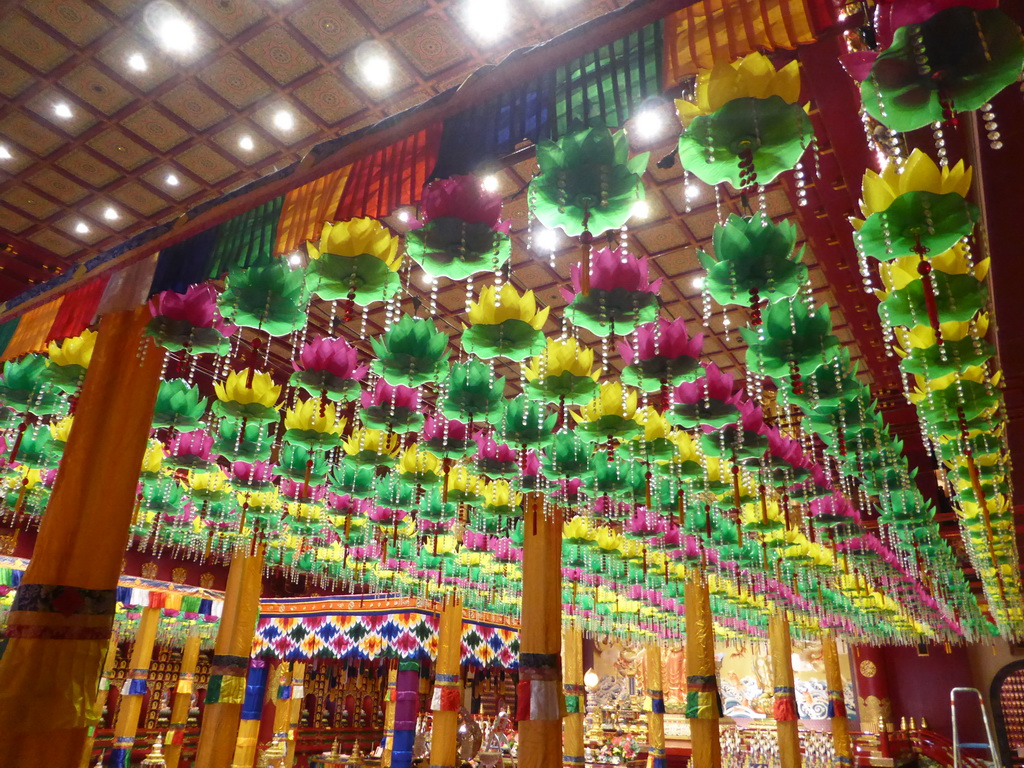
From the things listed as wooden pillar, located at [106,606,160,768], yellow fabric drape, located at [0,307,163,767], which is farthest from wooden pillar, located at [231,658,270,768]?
yellow fabric drape, located at [0,307,163,767]

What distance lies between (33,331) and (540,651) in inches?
155

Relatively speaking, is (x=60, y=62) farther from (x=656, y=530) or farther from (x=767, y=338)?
(x=656, y=530)

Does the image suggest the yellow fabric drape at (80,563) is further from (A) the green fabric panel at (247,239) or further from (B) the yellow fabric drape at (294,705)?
(B) the yellow fabric drape at (294,705)

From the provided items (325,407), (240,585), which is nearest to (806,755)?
(240,585)

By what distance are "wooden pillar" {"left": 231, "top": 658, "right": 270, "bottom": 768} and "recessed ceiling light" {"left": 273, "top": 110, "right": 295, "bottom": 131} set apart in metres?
9.08

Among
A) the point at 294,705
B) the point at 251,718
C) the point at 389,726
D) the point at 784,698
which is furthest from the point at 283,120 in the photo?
the point at 294,705

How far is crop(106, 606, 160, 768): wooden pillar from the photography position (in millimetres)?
12539

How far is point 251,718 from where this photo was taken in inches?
512

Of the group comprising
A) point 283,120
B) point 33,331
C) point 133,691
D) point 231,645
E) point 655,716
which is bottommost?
point 655,716

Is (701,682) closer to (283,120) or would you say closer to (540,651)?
(540,651)

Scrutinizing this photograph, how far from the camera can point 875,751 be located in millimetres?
15008

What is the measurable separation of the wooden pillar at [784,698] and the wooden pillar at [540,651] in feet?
23.1

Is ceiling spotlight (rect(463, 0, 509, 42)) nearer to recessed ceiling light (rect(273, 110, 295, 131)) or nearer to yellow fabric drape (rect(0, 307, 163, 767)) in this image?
recessed ceiling light (rect(273, 110, 295, 131))

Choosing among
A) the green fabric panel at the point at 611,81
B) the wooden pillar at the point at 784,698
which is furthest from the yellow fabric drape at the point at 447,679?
the green fabric panel at the point at 611,81
